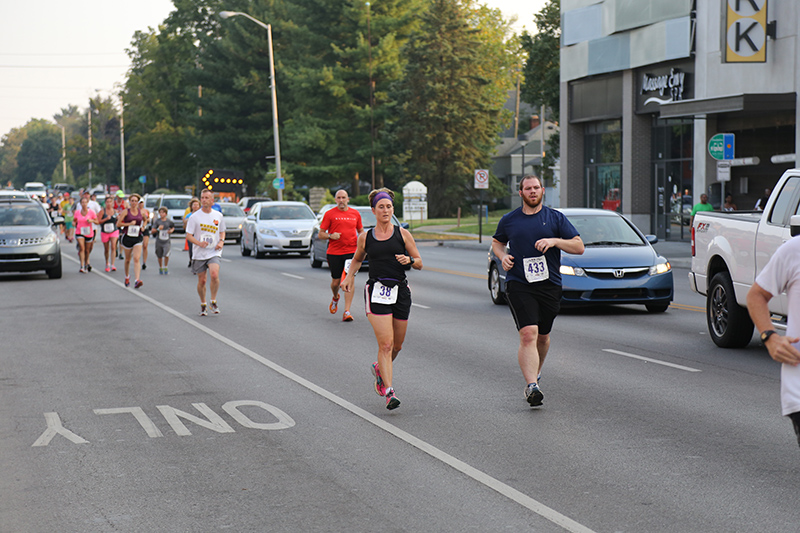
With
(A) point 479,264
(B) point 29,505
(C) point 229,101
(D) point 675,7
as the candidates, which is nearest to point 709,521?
(B) point 29,505

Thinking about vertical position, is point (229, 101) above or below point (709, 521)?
above

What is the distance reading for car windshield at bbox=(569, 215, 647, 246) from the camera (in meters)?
16.2

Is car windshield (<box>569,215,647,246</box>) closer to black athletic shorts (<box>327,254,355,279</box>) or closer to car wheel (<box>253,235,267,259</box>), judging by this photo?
black athletic shorts (<box>327,254,355,279</box>)

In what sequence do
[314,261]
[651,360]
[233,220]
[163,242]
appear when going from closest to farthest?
[651,360] → [163,242] → [314,261] → [233,220]

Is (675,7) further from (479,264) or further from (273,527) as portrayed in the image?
(273,527)

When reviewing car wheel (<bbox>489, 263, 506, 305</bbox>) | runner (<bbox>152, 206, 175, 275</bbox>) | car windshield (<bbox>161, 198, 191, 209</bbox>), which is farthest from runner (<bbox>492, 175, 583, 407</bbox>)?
car windshield (<bbox>161, 198, 191, 209</bbox>)

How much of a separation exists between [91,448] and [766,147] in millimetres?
27731

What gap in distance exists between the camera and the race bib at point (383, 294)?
8625 mm

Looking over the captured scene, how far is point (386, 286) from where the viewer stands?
8664 mm

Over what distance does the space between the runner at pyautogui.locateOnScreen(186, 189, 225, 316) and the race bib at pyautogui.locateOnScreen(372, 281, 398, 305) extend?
7.42 meters

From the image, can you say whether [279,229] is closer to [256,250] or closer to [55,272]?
[256,250]

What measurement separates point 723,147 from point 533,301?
2175 centimetres

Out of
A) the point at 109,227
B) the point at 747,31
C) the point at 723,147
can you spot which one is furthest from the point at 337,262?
the point at 747,31

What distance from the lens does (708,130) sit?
1330 inches
